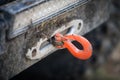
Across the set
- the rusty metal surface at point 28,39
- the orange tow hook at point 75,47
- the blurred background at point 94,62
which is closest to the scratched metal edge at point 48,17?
the rusty metal surface at point 28,39

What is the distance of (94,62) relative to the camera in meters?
3.95

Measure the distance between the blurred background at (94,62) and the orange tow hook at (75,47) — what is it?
58.1 inches

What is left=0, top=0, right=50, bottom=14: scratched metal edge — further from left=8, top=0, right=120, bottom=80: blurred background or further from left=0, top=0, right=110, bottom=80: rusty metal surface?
left=8, top=0, right=120, bottom=80: blurred background

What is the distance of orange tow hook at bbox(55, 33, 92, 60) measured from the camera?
72.2 inches

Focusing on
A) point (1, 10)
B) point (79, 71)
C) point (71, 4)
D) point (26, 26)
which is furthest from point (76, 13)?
point (79, 71)

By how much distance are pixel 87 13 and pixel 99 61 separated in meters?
1.87

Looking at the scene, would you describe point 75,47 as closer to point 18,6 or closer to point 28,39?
point 28,39

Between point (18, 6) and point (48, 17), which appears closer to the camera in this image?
point (18, 6)

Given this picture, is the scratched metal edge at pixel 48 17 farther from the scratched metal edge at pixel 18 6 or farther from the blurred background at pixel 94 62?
the blurred background at pixel 94 62

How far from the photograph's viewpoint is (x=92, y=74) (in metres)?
4.07

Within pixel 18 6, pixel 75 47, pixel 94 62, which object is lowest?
pixel 94 62

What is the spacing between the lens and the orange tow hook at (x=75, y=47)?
6.02 ft

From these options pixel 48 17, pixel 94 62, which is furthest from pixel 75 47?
pixel 94 62

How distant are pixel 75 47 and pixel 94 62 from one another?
2119mm
